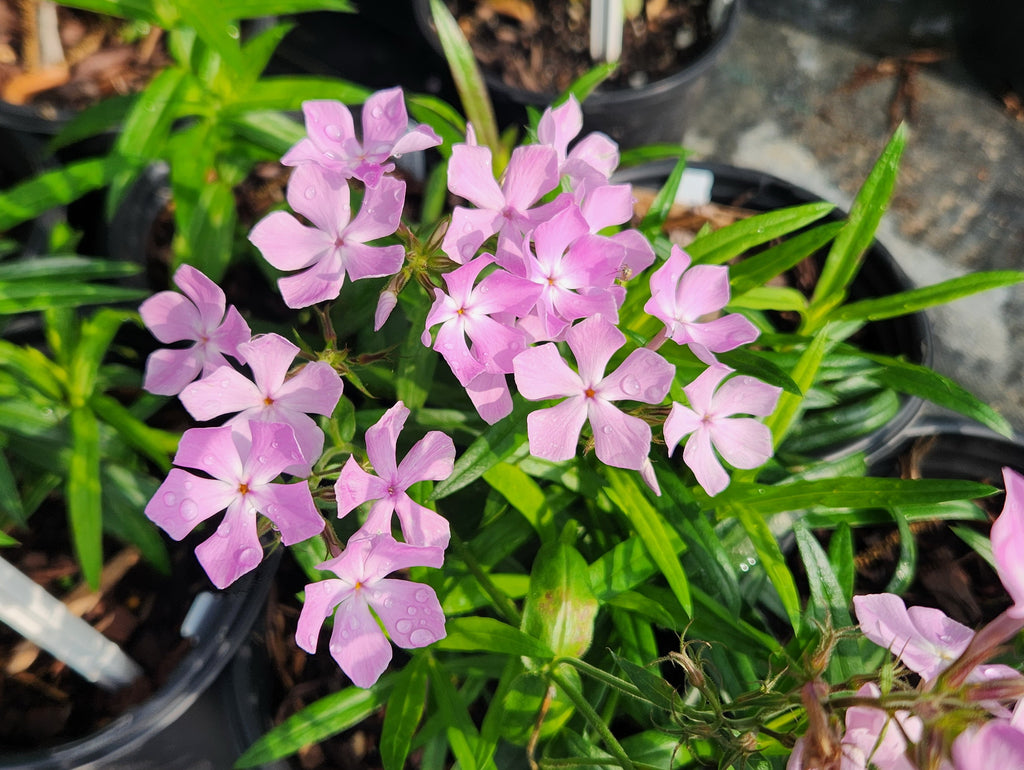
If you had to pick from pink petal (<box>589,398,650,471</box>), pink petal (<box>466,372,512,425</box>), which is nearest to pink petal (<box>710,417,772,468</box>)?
pink petal (<box>589,398,650,471</box>)

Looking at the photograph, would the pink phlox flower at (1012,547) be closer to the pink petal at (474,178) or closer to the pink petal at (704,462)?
the pink petal at (704,462)

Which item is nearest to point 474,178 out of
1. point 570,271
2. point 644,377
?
point 570,271

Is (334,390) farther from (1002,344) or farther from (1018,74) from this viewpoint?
(1018,74)

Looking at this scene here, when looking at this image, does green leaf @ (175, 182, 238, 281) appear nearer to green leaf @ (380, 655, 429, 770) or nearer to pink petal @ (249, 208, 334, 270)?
pink petal @ (249, 208, 334, 270)

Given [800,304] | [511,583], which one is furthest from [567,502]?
[800,304]

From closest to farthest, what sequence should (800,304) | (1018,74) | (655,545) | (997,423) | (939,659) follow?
(939,659)
(655,545)
(997,423)
(800,304)
(1018,74)

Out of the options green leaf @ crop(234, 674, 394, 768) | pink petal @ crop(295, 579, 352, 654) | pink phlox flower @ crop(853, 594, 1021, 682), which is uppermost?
pink phlox flower @ crop(853, 594, 1021, 682)

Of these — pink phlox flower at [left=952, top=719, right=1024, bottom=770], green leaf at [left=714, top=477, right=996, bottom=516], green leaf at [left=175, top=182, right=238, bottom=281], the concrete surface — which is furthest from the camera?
the concrete surface
